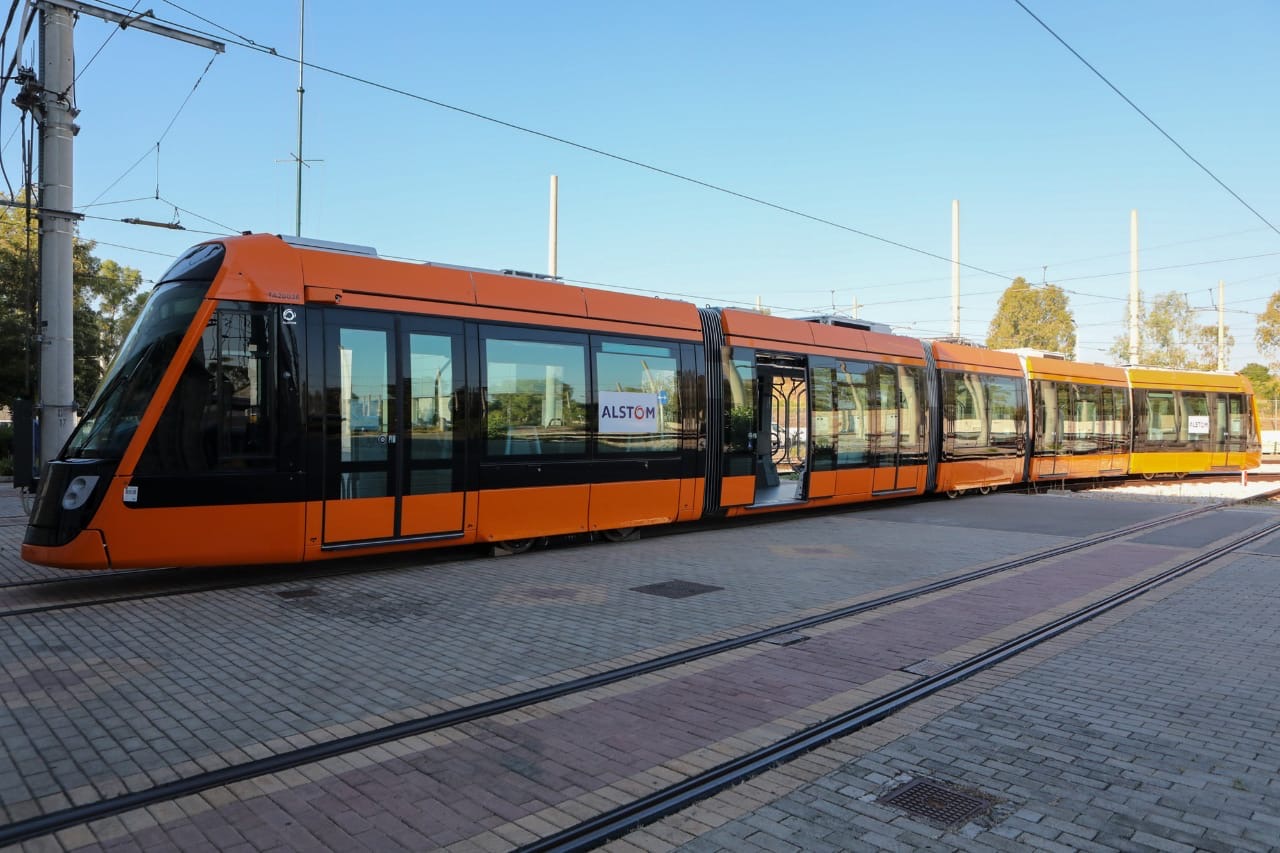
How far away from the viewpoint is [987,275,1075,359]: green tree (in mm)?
67250

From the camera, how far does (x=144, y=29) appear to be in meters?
11.6

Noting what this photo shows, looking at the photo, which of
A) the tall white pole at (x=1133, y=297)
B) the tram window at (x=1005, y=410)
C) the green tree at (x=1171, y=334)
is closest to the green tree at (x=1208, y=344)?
the green tree at (x=1171, y=334)

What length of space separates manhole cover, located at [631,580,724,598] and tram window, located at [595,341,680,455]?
2.65 meters

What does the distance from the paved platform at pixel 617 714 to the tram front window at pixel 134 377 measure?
1.62 meters

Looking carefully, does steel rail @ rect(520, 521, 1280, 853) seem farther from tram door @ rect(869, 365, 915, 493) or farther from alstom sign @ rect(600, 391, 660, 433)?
tram door @ rect(869, 365, 915, 493)

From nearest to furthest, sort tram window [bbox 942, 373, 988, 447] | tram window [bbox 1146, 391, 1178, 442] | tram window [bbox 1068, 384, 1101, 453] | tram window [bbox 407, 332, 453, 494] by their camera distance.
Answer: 1. tram window [bbox 407, 332, 453, 494]
2. tram window [bbox 942, 373, 988, 447]
3. tram window [bbox 1068, 384, 1101, 453]
4. tram window [bbox 1146, 391, 1178, 442]

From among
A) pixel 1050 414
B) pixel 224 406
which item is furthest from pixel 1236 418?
pixel 224 406

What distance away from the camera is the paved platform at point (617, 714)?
3713 millimetres

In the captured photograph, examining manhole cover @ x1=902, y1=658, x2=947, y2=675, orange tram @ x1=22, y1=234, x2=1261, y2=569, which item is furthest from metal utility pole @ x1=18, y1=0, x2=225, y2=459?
manhole cover @ x1=902, y1=658, x2=947, y2=675

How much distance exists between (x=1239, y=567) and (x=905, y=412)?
23.8ft

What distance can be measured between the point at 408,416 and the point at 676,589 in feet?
11.5

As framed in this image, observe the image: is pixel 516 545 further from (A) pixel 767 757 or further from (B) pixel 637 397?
(A) pixel 767 757

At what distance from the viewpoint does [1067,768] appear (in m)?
4.36

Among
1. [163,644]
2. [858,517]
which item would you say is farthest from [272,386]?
[858,517]
